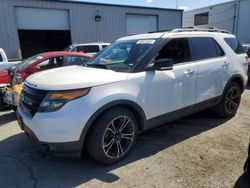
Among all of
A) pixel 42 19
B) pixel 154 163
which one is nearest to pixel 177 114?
pixel 154 163

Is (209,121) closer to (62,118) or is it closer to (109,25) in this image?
(62,118)

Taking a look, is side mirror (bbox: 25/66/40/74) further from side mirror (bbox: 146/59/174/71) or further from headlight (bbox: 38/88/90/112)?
side mirror (bbox: 146/59/174/71)

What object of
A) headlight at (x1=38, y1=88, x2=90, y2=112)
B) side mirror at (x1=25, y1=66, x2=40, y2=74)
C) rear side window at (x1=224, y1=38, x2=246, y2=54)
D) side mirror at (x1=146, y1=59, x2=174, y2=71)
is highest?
rear side window at (x1=224, y1=38, x2=246, y2=54)

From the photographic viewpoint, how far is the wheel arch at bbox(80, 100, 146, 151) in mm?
3014

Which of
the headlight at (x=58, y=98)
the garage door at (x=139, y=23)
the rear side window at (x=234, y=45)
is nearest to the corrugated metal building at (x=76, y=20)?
the garage door at (x=139, y=23)

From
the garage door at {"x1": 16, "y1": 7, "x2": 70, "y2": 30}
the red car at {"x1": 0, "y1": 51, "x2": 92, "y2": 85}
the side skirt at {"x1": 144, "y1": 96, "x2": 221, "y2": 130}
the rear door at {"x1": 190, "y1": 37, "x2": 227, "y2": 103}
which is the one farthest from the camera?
the garage door at {"x1": 16, "y1": 7, "x2": 70, "y2": 30}

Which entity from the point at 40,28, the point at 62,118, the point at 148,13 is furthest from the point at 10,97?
the point at 148,13

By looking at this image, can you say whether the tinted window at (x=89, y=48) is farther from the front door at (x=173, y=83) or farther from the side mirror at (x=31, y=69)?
the front door at (x=173, y=83)

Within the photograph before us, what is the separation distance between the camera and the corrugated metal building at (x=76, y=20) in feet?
48.2

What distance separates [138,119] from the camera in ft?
11.8

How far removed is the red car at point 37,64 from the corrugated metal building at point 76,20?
9.46m

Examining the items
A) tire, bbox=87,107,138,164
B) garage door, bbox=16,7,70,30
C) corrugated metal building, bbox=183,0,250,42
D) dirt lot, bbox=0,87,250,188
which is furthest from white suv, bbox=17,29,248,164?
corrugated metal building, bbox=183,0,250,42

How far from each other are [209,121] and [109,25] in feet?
48.2

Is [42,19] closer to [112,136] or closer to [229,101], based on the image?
[229,101]
